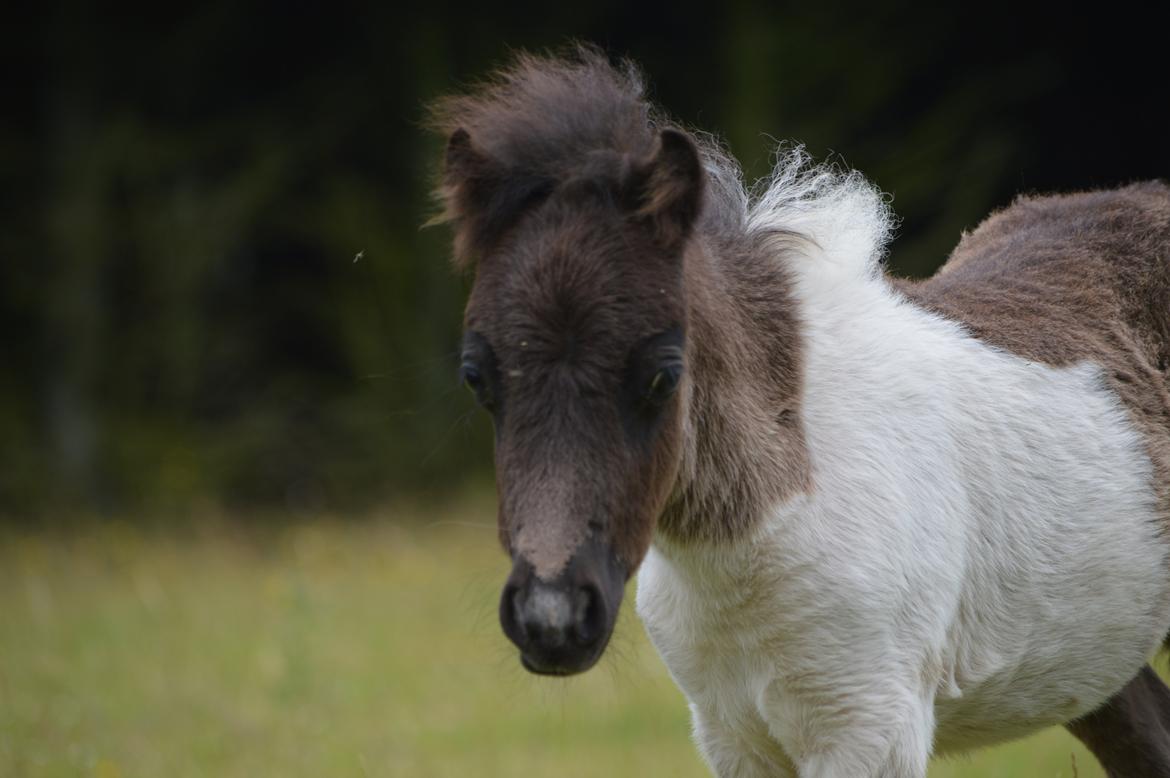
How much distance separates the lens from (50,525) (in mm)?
14930

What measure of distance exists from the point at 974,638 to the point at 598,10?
13.5m

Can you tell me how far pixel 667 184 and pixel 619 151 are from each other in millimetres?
216

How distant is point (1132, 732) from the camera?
4523mm

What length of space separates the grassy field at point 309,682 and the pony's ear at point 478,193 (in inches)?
38.8

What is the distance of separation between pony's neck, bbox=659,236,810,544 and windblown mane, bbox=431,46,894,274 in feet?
1.00

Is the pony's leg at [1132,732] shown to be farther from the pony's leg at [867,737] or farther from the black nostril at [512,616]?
the black nostril at [512,616]

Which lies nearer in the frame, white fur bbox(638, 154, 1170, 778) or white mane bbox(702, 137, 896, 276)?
white fur bbox(638, 154, 1170, 778)

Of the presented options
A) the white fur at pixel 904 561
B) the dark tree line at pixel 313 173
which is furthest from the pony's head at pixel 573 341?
the dark tree line at pixel 313 173

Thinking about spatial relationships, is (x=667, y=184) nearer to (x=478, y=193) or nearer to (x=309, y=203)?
(x=478, y=193)

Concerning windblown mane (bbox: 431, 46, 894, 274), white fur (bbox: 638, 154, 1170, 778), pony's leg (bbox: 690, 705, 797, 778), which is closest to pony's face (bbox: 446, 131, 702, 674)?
windblown mane (bbox: 431, 46, 894, 274)

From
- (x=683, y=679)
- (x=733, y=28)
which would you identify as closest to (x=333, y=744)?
(x=683, y=679)

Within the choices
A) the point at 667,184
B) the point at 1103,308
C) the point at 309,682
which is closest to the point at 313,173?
the point at 309,682

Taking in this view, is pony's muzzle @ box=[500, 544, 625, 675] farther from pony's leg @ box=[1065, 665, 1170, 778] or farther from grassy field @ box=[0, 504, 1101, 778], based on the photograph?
pony's leg @ box=[1065, 665, 1170, 778]

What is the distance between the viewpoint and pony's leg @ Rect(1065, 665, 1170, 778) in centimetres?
451
